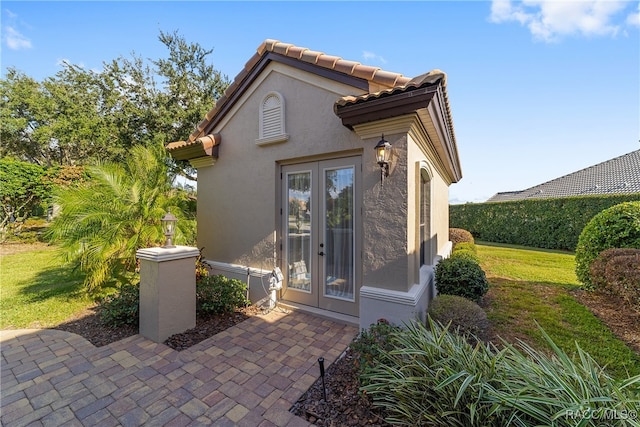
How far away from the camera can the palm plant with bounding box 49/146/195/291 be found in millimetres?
6293

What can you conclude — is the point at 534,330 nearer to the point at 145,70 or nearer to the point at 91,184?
the point at 91,184

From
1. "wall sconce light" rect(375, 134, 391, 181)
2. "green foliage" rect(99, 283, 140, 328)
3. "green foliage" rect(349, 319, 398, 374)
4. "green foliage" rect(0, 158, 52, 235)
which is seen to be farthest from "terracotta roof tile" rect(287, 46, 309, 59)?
"green foliage" rect(0, 158, 52, 235)

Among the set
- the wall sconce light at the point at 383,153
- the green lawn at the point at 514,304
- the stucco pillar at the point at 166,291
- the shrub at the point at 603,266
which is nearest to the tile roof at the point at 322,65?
the wall sconce light at the point at 383,153

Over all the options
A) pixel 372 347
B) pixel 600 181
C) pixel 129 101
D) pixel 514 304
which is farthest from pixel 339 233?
pixel 600 181

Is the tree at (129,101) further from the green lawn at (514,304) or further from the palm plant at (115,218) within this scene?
the palm plant at (115,218)

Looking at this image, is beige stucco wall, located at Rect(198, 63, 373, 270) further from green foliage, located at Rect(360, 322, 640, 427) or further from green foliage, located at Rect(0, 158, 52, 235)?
green foliage, located at Rect(0, 158, 52, 235)

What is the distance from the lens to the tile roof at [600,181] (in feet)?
72.5

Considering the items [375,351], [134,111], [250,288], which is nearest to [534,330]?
[375,351]

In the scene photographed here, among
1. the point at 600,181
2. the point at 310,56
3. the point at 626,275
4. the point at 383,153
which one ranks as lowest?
the point at 626,275

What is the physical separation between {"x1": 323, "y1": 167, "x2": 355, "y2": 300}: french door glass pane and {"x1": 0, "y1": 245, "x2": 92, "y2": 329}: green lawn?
610 cm

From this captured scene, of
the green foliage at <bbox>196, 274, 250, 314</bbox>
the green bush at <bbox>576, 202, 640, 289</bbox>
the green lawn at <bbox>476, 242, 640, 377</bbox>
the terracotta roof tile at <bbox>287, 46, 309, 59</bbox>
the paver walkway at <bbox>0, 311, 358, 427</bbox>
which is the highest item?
the terracotta roof tile at <bbox>287, 46, 309, 59</bbox>

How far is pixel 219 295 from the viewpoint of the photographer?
19.6 feet

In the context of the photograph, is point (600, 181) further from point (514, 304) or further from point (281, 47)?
point (281, 47)

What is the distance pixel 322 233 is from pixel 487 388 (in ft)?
13.1
